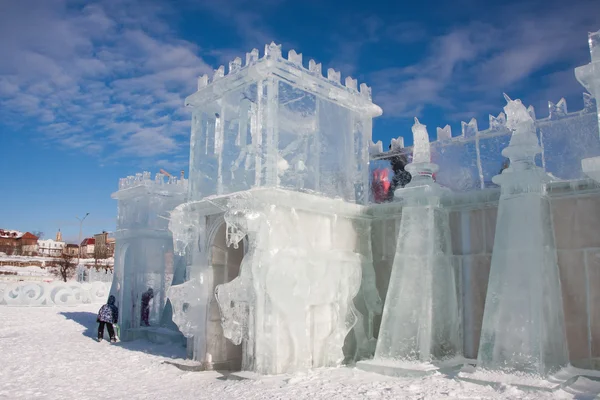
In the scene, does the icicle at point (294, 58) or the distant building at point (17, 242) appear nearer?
the icicle at point (294, 58)

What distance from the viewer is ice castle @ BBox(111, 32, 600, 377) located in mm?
6816

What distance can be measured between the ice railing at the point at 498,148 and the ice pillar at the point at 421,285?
756mm

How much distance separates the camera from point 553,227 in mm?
7273

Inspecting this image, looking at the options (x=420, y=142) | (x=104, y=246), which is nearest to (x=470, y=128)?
(x=420, y=142)

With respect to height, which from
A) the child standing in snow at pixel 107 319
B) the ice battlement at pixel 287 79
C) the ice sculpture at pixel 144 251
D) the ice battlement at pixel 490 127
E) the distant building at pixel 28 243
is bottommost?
the child standing in snow at pixel 107 319

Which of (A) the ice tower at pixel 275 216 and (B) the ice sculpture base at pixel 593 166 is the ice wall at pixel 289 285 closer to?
(A) the ice tower at pixel 275 216

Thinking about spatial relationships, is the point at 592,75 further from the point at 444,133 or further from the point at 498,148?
the point at 444,133

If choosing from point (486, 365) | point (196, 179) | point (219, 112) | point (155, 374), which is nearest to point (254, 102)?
point (219, 112)

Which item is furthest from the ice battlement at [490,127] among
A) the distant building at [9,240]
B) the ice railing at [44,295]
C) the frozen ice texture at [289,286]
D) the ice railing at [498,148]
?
the distant building at [9,240]

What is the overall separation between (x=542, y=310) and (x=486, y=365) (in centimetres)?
104

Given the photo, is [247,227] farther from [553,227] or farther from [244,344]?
[553,227]

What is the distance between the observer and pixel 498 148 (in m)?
8.60

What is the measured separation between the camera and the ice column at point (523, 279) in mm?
6312

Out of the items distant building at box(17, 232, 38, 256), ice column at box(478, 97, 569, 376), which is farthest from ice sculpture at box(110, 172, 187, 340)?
distant building at box(17, 232, 38, 256)
